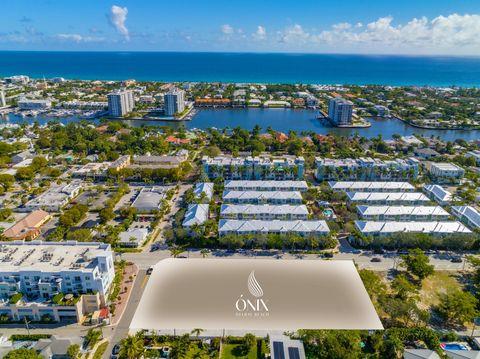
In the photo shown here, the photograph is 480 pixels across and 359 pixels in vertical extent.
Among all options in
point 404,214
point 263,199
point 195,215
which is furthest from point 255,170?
point 404,214

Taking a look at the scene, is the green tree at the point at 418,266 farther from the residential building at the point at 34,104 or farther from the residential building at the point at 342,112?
the residential building at the point at 34,104

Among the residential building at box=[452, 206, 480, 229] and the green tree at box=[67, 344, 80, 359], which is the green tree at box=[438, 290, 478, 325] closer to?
the residential building at box=[452, 206, 480, 229]

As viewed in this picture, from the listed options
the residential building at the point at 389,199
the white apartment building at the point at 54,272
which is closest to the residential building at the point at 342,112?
the residential building at the point at 389,199

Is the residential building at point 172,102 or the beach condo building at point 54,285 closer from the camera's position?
the beach condo building at point 54,285

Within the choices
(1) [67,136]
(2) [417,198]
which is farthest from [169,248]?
(1) [67,136]

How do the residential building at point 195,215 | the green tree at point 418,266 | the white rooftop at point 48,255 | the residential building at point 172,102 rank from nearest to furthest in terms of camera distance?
the white rooftop at point 48,255 → the green tree at point 418,266 → the residential building at point 195,215 → the residential building at point 172,102

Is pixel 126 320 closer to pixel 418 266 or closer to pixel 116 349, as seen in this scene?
pixel 116 349

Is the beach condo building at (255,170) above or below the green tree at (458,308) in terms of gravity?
above
